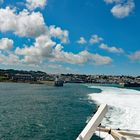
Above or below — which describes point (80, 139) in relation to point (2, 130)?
above

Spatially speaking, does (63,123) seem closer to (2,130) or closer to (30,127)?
(30,127)

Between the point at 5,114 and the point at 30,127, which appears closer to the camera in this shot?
the point at 30,127

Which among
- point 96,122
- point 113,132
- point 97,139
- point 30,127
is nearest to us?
point 96,122

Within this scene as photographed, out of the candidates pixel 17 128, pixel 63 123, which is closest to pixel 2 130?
pixel 17 128

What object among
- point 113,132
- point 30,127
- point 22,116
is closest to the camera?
point 113,132

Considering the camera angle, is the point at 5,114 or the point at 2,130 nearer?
the point at 2,130

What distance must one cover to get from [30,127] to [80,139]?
22.5 metres

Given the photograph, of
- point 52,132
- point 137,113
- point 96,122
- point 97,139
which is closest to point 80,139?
point 96,122

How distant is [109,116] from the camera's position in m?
36.4

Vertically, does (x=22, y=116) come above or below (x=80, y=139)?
below

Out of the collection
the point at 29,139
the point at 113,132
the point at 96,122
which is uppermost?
the point at 96,122

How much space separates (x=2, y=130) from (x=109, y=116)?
12.1 meters

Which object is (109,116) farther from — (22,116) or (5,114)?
(5,114)

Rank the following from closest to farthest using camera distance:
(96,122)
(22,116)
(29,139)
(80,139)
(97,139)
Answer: (80,139) → (96,122) → (97,139) → (29,139) → (22,116)
